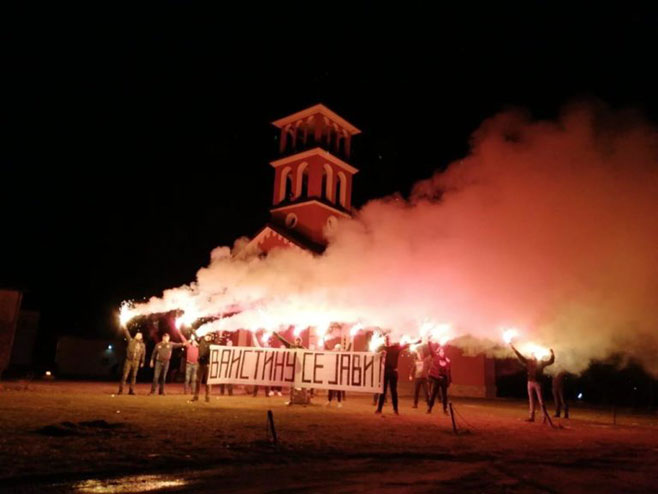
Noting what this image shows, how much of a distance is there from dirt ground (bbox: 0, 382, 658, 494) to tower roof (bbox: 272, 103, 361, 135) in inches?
865

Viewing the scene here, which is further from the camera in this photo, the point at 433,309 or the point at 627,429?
the point at 433,309

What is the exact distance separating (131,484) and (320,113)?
27.4m

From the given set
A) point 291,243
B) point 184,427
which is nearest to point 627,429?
point 184,427

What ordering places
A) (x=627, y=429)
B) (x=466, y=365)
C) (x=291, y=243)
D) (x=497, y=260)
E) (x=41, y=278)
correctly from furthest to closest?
1. (x=41, y=278)
2. (x=291, y=243)
3. (x=466, y=365)
4. (x=497, y=260)
5. (x=627, y=429)

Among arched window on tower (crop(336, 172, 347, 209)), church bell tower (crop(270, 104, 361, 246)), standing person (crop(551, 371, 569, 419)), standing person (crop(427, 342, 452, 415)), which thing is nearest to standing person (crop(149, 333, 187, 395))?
standing person (crop(427, 342, 452, 415))

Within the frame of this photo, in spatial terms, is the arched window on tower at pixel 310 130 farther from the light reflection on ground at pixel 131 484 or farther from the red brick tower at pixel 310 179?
the light reflection on ground at pixel 131 484

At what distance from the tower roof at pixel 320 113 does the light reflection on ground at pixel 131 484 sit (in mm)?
26915

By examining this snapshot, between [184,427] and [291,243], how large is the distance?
1737 centimetres

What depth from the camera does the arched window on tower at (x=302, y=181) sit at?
99.1 feet

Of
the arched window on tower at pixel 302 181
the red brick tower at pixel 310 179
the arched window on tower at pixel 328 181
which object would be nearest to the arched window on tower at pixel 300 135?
the red brick tower at pixel 310 179

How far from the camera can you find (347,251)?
1973 centimetres

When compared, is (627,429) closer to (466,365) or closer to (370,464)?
(370,464)

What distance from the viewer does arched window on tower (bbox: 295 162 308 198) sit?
30203mm

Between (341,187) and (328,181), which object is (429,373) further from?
(341,187)
